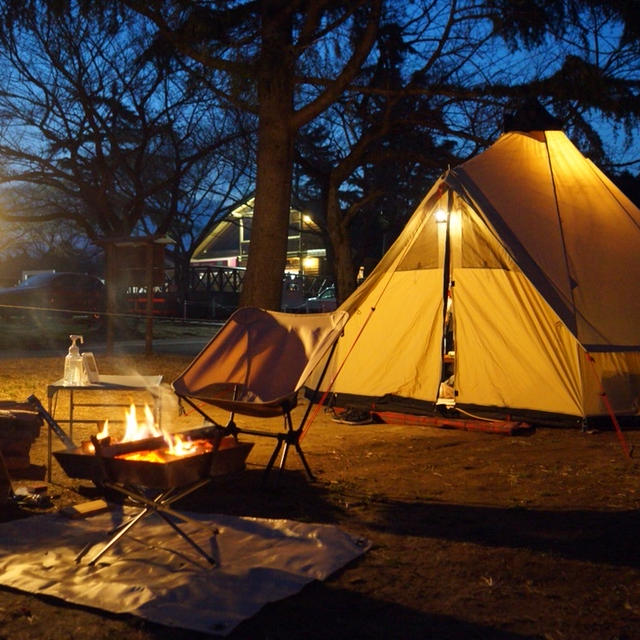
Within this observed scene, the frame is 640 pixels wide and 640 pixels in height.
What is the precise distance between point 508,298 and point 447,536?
3965 mm

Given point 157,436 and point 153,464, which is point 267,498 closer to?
point 157,436

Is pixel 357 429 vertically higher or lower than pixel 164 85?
lower

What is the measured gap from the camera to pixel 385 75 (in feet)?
46.0

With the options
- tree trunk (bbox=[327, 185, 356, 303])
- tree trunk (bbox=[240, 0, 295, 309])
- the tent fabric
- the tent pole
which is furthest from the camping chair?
tree trunk (bbox=[327, 185, 356, 303])

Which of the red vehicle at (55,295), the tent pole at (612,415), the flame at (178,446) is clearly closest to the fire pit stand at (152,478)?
the flame at (178,446)

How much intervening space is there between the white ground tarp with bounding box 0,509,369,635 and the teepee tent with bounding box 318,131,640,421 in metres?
3.64

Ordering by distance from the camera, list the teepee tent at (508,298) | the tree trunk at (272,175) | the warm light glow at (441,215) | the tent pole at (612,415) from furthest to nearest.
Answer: the tree trunk at (272,175) → the warm light glow at (441,215) → the teepee tent at (508,298) → the tent pole at (612,415)

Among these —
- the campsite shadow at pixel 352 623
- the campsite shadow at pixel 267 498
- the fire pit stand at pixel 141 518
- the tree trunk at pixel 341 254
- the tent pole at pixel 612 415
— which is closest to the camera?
the campsite shadow at pixel 352 623

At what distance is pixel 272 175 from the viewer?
9859 millimetres

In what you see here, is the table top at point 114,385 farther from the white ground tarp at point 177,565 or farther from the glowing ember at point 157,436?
the white ground tarp at point 177,565

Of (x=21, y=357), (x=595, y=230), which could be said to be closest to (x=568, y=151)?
(x=595, y=230)

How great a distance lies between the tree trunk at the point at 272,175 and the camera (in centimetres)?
973

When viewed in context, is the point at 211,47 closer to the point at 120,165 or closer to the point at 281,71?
the point at 281,71

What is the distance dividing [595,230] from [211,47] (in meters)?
4.89
